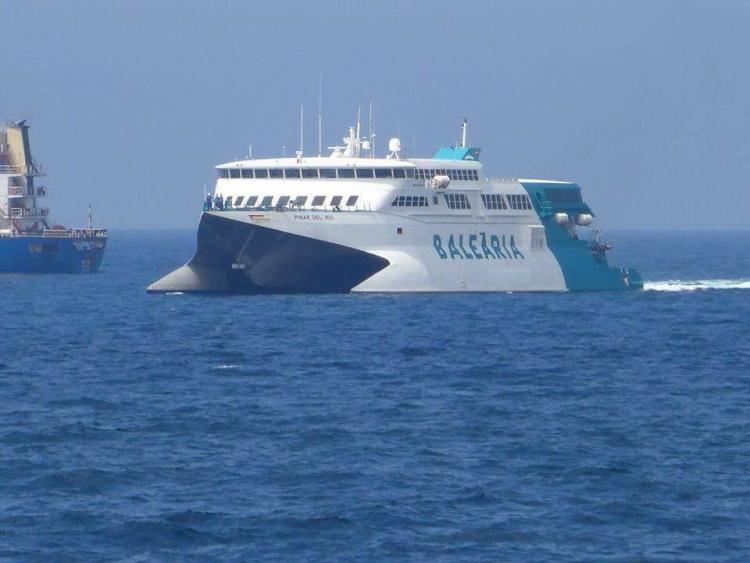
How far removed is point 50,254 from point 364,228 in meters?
42.6

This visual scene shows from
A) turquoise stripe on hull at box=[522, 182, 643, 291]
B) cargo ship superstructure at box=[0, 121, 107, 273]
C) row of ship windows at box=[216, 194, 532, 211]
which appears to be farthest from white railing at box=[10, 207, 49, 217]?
turquoise stripe on hull at box=[522, 182, 643, 291]

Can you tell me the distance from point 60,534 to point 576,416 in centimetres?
1522

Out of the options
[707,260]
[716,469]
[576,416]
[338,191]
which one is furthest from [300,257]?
[707,260]

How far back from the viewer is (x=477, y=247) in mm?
71188

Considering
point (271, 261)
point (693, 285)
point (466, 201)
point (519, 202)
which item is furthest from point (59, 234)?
point (466, 201)

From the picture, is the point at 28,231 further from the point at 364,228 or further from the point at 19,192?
the point at 364,228

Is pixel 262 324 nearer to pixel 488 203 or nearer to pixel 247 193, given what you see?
pixel 247 193

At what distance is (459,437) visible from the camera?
33562 millimetres

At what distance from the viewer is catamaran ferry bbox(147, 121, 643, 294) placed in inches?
2596

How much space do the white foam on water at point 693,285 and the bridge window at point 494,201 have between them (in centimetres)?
1460

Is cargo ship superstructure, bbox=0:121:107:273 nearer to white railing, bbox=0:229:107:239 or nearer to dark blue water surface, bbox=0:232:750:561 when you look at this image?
white railing, bbox=0:229:107:239

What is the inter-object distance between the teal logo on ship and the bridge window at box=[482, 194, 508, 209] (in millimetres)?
1380

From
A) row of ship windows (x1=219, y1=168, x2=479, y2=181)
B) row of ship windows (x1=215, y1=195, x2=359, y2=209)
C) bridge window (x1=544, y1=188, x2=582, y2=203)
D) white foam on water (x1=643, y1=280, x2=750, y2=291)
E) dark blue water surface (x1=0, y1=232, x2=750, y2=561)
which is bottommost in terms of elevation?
dark blue water surface (x1=0, y1=232, x2=750, y2=561)

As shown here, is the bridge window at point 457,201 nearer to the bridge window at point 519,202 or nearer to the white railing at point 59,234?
the bridge window at point 519,202
